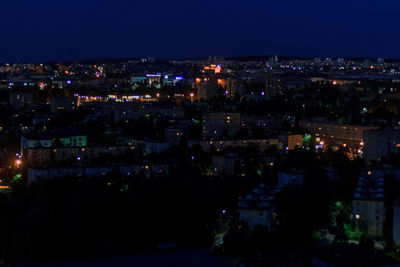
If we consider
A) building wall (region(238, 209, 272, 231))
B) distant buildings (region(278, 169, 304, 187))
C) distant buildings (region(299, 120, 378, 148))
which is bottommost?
building wall (region(238, 209, 272, 231))

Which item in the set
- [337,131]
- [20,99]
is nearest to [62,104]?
[20,99]

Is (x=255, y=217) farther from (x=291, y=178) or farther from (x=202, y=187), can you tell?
(x=291, y=178)

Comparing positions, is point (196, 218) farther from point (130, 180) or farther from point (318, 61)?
point (318, 61)

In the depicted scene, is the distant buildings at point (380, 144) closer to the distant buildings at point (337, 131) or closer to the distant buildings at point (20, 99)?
the distant buildings at point (337, 131)

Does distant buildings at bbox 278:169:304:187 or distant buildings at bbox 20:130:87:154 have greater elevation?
distant buildings at bbox 20:130:87:154

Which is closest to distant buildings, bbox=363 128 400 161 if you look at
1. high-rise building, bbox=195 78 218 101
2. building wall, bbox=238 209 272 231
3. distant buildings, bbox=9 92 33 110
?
building wall, bbox=238 209 272 231

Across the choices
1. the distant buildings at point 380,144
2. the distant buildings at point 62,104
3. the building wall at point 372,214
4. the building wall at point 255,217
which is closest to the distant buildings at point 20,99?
the distant buildings at point 62,104

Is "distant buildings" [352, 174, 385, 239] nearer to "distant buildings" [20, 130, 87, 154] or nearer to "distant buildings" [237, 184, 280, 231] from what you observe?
"distant buildings" [237, 184, 280, 231]

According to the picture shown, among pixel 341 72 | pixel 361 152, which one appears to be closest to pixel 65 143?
pixel 361 152
